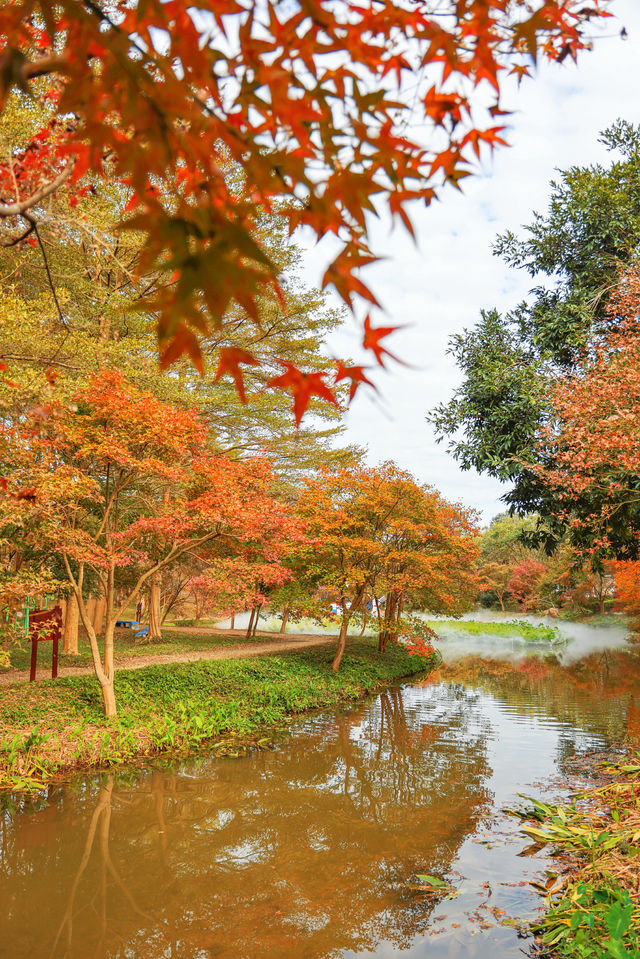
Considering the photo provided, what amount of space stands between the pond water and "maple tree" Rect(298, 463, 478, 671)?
430 centimetres

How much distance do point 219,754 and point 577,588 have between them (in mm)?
30131

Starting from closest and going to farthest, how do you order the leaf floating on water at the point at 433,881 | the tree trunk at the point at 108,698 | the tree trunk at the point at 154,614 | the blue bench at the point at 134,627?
the leaf floating on water at the point at 433,881, the tree trunk at the point at 108,698, the tree trunk at the point at 154,614, the blue bench at the point at 134,627

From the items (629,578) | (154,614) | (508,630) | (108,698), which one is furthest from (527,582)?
(108,698)

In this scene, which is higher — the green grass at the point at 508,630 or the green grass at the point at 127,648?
the green grass at the point at 127,648

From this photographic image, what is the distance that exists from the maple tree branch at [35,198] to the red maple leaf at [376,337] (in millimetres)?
1977

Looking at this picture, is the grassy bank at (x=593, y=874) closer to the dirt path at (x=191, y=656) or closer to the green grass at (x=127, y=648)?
the green grass at (x=127, y=648)

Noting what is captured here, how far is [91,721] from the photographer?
296 inches

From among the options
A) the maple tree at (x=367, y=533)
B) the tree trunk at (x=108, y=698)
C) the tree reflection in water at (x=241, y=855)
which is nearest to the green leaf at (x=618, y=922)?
the tree reflection in water at (x=241, y=855)

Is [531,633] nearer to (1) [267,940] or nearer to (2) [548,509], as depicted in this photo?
(2) [548,509]

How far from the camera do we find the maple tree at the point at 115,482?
6.77 m

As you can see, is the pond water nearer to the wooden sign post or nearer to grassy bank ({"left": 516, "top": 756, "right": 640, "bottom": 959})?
grassy bank ({"left": 516, "top": 756, "right": 640, "bottom": 959})

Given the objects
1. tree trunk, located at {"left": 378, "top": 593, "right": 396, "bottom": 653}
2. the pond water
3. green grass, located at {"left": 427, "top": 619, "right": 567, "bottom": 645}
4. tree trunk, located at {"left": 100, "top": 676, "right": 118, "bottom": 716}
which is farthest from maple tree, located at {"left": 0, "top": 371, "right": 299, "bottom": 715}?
green grass, located at {"left": 427, "top": 619, "right": 567, "bottom": 645}

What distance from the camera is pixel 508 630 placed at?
98.3 ft

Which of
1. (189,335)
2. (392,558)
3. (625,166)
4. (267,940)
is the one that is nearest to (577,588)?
(392,558)
